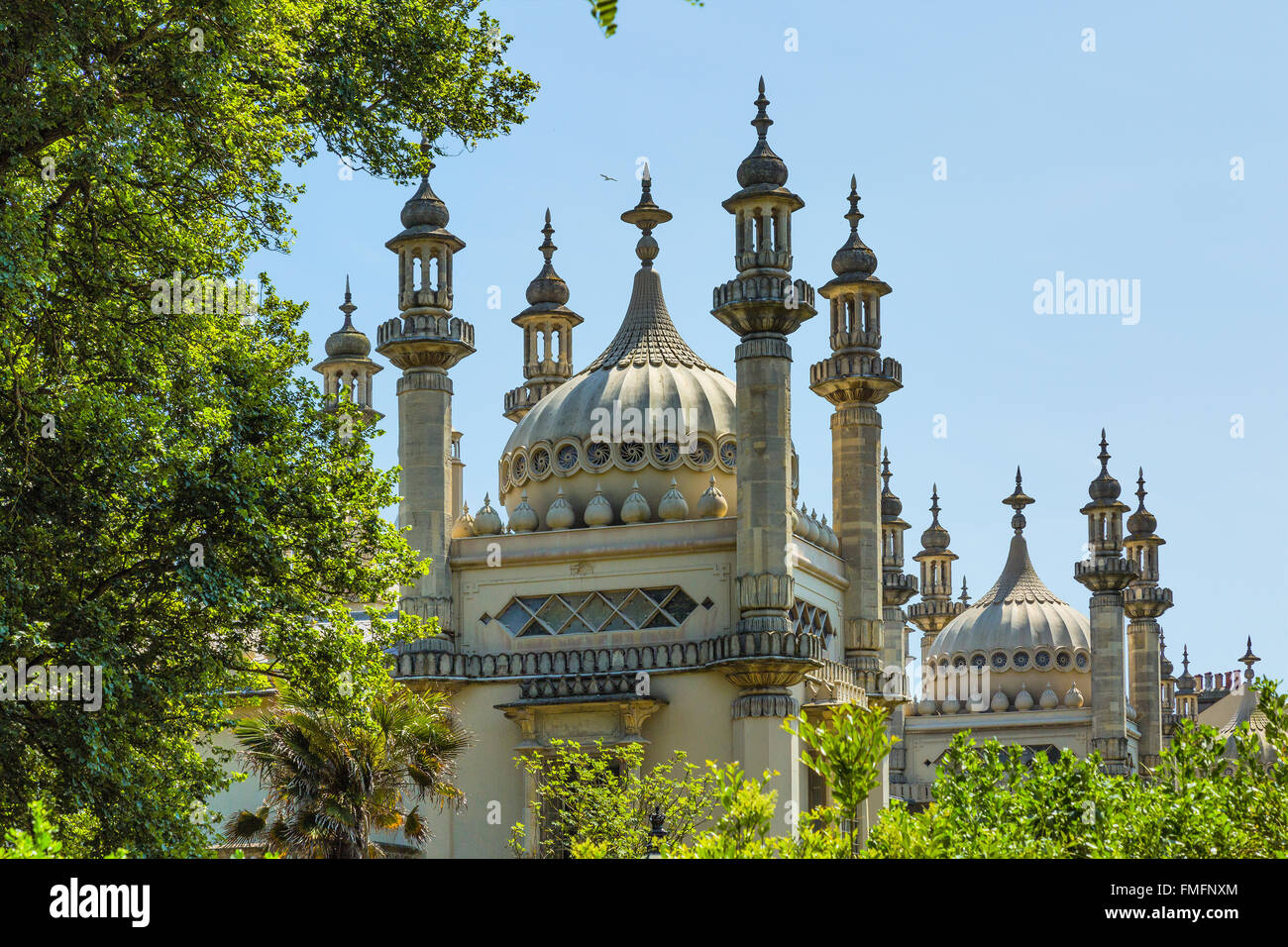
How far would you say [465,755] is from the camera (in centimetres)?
3919

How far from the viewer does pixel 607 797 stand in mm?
33781

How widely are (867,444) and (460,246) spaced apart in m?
11.0

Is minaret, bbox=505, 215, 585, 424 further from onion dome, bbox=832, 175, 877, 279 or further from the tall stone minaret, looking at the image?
the tall stone minaret

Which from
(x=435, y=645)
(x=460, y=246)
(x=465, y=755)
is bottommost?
(x=465, y=755)

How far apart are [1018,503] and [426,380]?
3554 centimetres

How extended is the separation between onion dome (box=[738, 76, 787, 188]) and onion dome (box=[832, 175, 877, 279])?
20.6ft

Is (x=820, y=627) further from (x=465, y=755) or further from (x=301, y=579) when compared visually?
(x=301, y=579)

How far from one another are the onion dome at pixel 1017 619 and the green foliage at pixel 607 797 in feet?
103

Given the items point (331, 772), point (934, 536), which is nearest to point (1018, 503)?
point (934, 536)

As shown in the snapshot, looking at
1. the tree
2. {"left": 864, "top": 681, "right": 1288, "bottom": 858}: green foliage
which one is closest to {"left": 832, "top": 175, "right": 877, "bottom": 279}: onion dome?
the tree

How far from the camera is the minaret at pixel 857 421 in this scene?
4244 cm

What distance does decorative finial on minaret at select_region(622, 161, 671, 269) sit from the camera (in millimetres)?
44406
